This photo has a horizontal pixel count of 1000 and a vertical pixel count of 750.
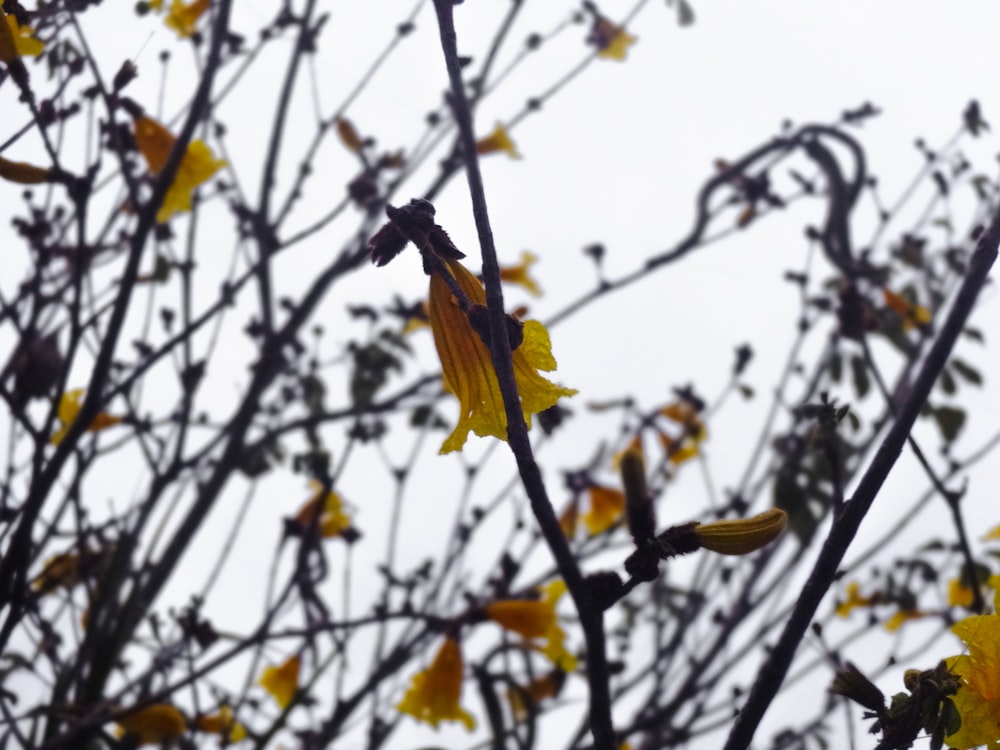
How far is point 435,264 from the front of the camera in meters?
0.95

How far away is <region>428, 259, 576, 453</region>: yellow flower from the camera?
3.79 feet

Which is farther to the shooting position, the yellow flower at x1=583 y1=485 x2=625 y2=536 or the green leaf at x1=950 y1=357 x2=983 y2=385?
the yellow flower at x1=583 y1=485 x2=625 y2=536

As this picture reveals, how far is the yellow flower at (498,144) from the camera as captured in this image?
4121 millimetres

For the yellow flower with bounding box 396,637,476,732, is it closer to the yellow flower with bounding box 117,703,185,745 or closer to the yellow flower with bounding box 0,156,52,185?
the yellow flower with bounding box 117,703,185,745

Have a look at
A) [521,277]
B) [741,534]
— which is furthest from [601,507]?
[741,534]

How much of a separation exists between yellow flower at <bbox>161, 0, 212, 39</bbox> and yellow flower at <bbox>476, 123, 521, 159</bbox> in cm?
124

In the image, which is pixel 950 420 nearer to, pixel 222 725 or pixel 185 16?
pixel 222 725

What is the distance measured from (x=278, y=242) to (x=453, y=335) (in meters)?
2.18

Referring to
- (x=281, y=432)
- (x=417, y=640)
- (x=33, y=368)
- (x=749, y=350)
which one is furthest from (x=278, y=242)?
(x=749, y=350)

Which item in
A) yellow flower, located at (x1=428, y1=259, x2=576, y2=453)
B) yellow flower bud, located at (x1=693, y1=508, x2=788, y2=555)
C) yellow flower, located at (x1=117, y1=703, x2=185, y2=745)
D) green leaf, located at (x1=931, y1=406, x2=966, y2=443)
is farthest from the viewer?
green leaf, located at (x1=931, y1=406, x2=966, y2=443)

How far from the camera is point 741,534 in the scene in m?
0.99

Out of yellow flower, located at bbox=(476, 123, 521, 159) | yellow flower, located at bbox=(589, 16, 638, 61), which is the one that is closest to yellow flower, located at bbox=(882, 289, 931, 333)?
yellow flower, located at bbox=(589, 16, 638, 61)

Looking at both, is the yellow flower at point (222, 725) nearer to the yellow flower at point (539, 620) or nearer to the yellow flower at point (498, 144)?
the yellow flower at point (539, 620)

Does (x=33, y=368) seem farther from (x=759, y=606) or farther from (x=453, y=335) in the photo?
(x=759, y=606)
